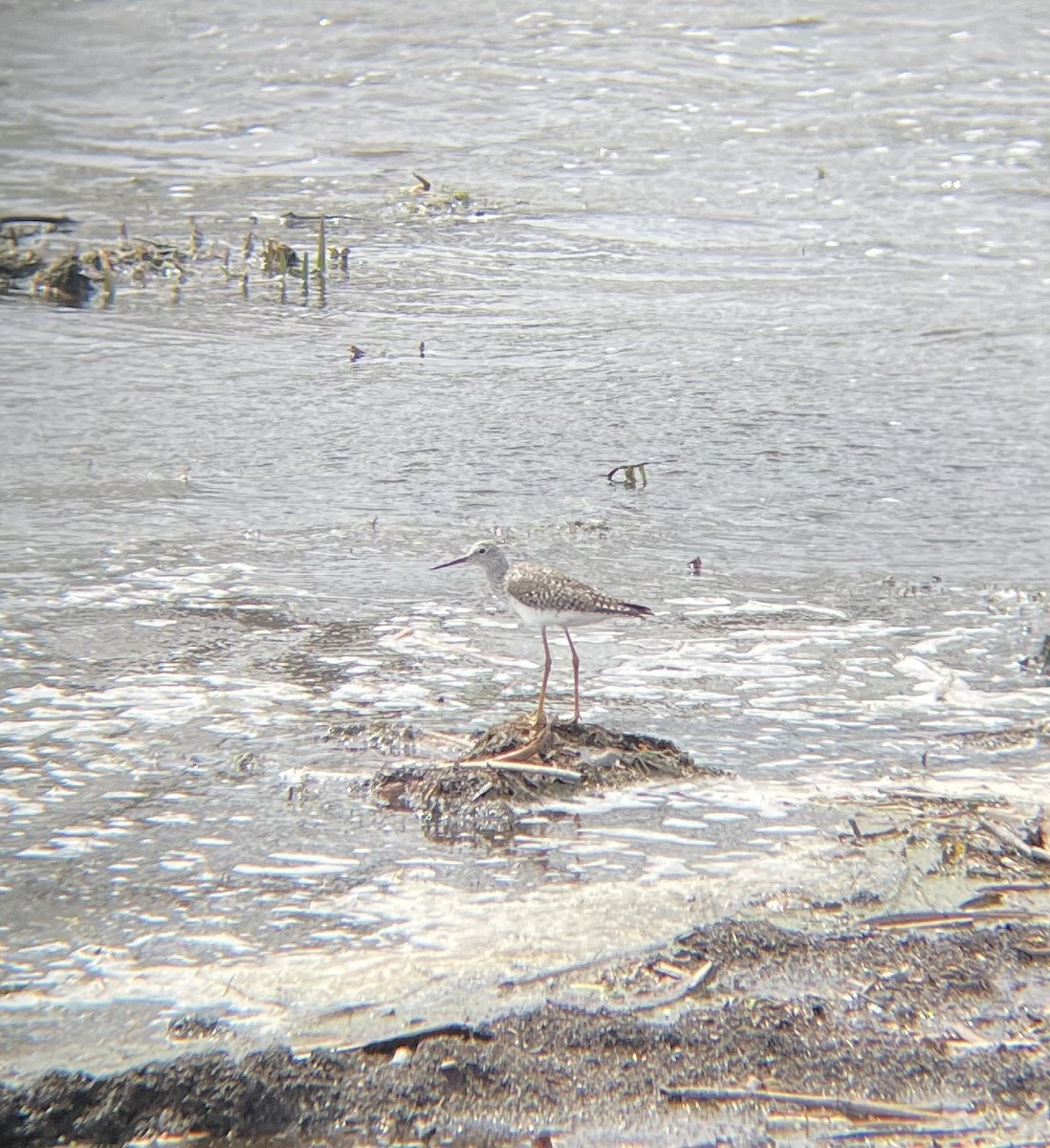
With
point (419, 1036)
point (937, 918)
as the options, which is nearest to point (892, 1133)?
point (937, 918)

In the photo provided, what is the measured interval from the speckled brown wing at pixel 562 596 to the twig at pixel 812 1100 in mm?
2522

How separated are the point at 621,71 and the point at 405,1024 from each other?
50.9 ft

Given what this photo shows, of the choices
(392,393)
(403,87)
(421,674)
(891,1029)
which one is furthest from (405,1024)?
(403,87)

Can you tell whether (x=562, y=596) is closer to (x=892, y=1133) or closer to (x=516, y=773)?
(x=516, y=773)

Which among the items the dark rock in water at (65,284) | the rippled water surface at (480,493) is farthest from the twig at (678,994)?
the dark rock in water at (65,284)

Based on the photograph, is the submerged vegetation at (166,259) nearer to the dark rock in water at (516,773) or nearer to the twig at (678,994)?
the dark rock in water at (516,773)

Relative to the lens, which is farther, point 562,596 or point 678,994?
point 562,596

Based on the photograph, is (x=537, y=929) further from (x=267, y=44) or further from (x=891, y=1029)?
(x=267, y=44)

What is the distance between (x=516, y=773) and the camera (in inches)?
220

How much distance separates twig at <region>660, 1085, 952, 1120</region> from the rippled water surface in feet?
2.13

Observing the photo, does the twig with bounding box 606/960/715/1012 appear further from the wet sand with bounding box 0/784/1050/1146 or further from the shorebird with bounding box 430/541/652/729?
the shorebird with bounding box 430/541/652/729

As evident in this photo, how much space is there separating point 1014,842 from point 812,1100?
5.28ft

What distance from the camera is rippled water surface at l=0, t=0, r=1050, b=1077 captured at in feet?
16.3

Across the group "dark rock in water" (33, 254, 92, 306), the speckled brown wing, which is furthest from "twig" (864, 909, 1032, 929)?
"dark rock in water" (33, 254, 92, 306)
